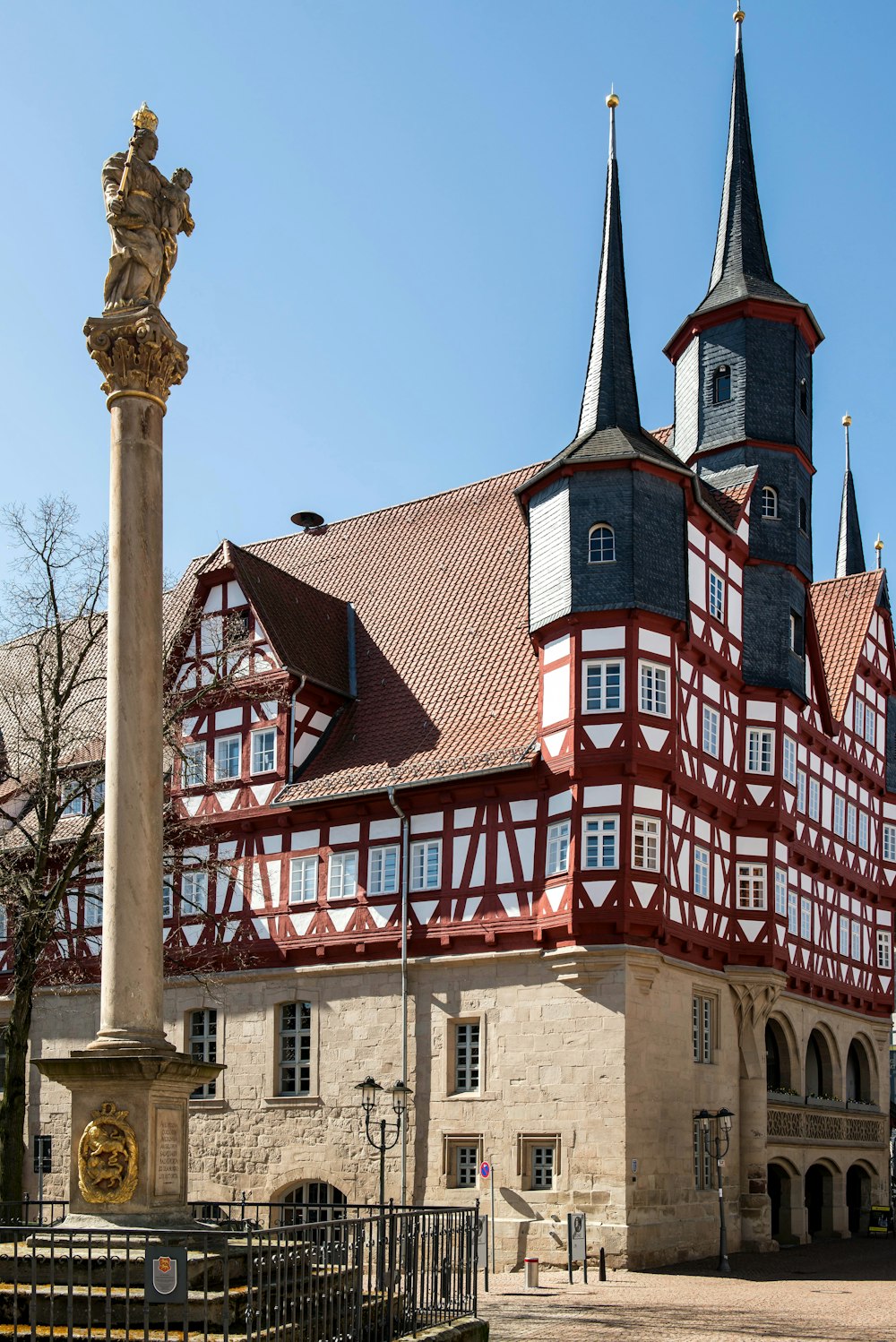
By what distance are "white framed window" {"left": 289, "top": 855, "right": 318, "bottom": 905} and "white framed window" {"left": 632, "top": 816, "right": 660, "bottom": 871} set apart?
6.72 meters

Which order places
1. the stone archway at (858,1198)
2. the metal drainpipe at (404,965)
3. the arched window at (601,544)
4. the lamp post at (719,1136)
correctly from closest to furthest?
the lamp post at (719,1136)
the metal drainpipe at (404,965)
the arched window at (601,544)
the stone archway at (858,1198)

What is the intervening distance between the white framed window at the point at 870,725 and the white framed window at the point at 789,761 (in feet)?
23.8

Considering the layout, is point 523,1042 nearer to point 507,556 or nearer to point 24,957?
point 24,957

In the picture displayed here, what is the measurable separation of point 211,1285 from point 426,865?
1849cm

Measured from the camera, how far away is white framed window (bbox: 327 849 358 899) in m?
30.2

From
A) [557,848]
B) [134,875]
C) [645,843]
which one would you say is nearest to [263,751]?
[557,848]

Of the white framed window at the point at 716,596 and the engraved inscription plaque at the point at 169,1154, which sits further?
the white framed window at the point at 716,596

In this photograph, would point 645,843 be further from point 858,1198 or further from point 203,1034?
point 858,1198

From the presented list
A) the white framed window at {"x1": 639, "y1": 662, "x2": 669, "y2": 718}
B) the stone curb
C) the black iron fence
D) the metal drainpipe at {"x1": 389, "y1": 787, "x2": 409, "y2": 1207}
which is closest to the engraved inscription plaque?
the black iron fence

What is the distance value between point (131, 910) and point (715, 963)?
763 inches

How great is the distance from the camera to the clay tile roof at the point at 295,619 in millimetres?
32531

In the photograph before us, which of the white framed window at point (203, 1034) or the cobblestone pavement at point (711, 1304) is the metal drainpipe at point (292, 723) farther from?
the cobblestone pavement at point (711, 1304)

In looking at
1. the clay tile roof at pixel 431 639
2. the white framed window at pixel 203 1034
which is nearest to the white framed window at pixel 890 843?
the clay tile roof at pixel 431 639

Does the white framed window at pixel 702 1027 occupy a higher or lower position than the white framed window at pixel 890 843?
lower
